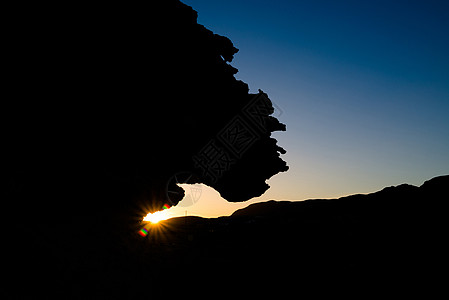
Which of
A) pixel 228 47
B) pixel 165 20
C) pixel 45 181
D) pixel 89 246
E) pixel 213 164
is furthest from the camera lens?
pixel 213 164

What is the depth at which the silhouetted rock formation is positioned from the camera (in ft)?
18.1

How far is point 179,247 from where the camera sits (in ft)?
46.2

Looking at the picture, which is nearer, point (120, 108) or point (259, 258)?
point (120, 108)

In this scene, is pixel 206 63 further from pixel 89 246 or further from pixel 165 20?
pixel 89 246

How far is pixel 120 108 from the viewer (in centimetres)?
695

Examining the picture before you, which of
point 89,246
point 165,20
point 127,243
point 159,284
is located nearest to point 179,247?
point 159,284

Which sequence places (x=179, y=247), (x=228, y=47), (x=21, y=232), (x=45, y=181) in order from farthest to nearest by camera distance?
(x=179, y=247)
(x=228, y=47)
(x=45, y=181)
(x=21, y=232)

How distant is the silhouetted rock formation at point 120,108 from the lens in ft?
18.1

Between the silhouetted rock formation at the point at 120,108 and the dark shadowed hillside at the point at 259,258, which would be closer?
the silhouetted rock formation at the point at 120,108

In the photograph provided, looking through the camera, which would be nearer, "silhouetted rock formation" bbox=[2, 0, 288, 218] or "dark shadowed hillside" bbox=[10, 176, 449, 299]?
"silhouetted rock formation" bbox=[2, 0, 288, 218]

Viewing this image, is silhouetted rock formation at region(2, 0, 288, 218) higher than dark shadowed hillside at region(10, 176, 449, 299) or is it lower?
higher

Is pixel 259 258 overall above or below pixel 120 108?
below

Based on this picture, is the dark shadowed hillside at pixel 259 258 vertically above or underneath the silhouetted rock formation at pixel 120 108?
underneath

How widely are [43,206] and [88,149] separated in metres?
1.97
